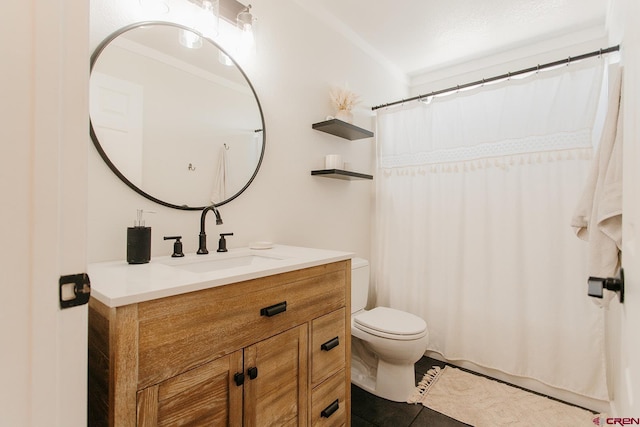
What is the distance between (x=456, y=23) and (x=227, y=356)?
259 centimetres

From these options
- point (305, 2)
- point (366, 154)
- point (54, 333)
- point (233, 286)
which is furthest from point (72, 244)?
point (366, 154)

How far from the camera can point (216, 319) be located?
2.85 ft

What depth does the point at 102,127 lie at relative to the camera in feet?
3.67

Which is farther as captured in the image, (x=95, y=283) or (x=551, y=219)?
(x=551, y=219)

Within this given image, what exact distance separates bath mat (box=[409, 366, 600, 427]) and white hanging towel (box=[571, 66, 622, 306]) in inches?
37.8

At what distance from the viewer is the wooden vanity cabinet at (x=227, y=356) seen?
701mm

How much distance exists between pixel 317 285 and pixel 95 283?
758mm

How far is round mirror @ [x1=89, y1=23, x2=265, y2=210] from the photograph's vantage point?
3.77 feet

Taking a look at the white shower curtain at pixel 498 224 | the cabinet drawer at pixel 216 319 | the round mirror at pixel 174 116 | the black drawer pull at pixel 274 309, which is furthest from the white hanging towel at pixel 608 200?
the round mirror at pixel 174 116

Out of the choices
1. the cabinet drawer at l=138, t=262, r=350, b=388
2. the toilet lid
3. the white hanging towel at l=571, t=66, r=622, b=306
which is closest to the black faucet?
the cabinet drawer at l=138, t=262, r=350, b=388

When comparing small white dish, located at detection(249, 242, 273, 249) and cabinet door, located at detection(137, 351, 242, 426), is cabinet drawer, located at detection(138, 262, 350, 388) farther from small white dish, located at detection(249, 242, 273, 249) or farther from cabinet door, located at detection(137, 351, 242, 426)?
small white dish, located at detection(249, 242, 273, 249)

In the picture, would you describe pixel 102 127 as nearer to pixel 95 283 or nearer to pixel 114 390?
pixel 95 283

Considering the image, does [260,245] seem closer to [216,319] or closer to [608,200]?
[216,319]

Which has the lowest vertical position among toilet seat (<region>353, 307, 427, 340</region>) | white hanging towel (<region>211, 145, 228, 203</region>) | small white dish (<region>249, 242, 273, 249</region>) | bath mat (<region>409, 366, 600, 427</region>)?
bath mat (<region>409, 366, 600, 427</region>)
